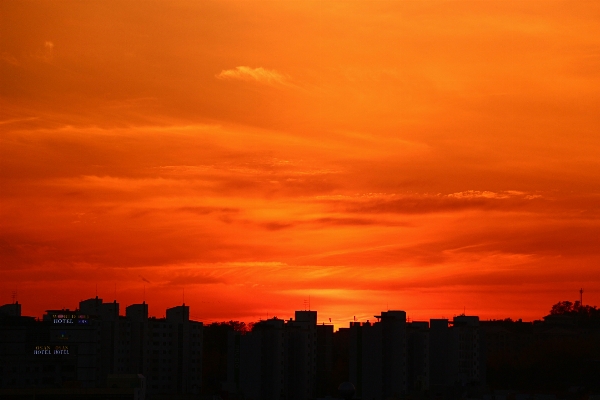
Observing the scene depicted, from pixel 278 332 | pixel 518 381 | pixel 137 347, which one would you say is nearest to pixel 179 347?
pixel 137 347

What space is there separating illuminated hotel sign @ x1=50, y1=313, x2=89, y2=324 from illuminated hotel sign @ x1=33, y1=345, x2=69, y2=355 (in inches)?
101

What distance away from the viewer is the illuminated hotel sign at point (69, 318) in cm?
9862

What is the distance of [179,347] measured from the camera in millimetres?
117250

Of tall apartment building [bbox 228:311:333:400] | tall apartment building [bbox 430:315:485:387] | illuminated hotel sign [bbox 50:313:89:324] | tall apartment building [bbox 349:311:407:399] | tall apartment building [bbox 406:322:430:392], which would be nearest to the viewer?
illuminated hotel sign [bbox 50:313:89:324]

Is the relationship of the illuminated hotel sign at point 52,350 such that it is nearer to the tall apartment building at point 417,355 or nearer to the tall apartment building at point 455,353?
the tall apartment building at point 417,355

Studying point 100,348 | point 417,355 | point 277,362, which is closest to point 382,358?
point 417,355

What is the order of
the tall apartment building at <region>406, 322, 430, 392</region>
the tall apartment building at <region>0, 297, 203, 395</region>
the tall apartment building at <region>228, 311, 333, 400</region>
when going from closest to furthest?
the tall apartment building at <region>0, 297, 203, 395</region>, the tall apartment building at <region>228, 311, 333, 400</region>, the tall apartment building at <region>406, 322, 430, 392</region>

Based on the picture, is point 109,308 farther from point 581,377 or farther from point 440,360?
point 581,377

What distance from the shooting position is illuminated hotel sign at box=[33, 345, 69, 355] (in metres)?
95.8

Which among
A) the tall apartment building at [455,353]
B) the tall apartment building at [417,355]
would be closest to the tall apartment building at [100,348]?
the tall apartment building at [417,355]

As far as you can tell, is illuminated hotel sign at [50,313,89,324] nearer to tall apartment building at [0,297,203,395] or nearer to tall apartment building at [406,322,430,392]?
tall apartment building at [0,297,203,395]

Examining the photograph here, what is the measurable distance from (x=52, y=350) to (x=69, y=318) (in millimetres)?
3670

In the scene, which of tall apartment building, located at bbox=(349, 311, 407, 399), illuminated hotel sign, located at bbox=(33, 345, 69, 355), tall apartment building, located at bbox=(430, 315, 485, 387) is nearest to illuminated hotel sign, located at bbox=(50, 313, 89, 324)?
illuminated hotel sign, located at bbox=(33, 345, 69, 355)

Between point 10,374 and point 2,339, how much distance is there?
347 centimetres
